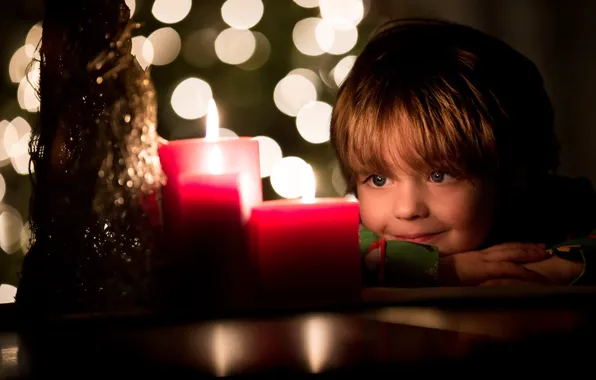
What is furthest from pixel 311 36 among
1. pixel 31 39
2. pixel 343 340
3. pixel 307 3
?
pixel 343 340

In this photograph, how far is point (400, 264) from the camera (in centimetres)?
96

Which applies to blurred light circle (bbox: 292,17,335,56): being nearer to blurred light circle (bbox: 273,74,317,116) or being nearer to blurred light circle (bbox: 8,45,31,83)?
blurred light circle (bbox: 273,74,317,116)

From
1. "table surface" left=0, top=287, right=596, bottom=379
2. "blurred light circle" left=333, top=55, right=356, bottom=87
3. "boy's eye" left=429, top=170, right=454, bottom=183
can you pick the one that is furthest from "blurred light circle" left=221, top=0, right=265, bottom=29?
"table surface" left=0, top=287, right=596, bottom=379

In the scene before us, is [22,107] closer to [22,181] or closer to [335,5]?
[22,181]

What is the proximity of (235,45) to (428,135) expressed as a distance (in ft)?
2.82

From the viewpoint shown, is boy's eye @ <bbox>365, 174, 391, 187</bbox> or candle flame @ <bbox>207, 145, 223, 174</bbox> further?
boy's eye @ <bbox>365, 174, 391, 187</bbox>

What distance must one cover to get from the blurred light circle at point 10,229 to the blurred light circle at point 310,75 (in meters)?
0.86

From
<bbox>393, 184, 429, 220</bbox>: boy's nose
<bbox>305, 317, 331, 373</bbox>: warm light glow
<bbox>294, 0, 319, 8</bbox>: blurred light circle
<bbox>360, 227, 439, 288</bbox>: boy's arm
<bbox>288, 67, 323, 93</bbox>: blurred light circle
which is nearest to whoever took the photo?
<bbox>305, 317, 331, 373</bbox>: warm light glow

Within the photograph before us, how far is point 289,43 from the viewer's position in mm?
1849

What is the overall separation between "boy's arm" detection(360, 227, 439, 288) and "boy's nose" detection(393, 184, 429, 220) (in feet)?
0.27

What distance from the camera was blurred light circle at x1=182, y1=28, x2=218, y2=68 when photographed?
5.88 feet

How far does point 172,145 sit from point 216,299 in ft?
0.59

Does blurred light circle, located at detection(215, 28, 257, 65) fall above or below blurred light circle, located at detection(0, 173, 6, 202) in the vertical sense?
above

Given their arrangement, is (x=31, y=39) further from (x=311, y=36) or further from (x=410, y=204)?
(x=410, y=204)
